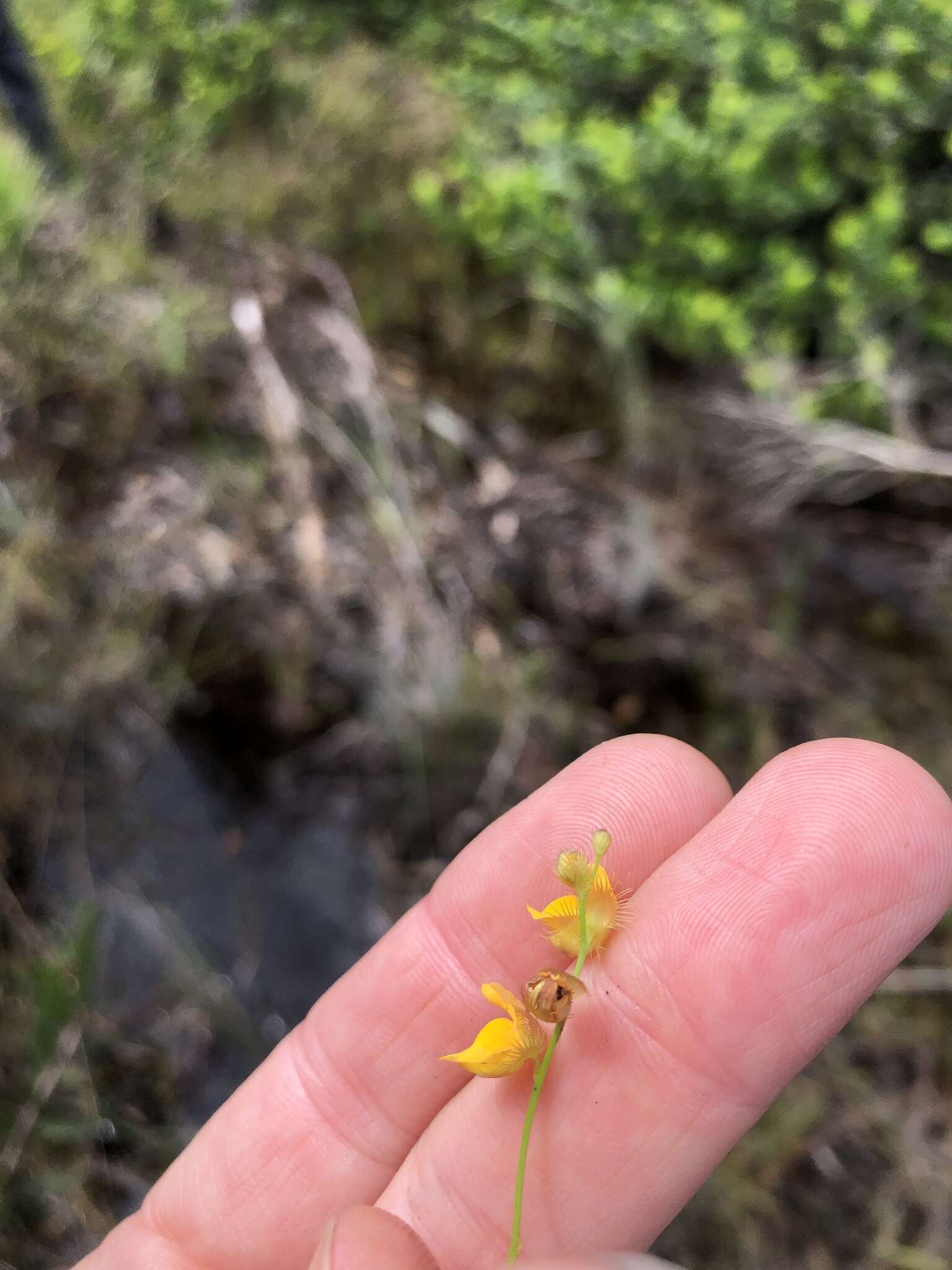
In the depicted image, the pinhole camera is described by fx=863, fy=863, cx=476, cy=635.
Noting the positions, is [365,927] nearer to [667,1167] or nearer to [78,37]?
[667,1167]

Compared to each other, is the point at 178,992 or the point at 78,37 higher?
the point at 78,37

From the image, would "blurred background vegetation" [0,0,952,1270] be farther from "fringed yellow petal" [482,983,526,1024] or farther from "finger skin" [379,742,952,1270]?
"fringed yellow petal" [482,983,526,1024]

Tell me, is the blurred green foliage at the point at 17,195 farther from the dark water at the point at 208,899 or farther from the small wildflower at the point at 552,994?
the small wildflower at the point at 552,994

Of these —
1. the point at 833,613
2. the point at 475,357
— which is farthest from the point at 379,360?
the point at 833,613

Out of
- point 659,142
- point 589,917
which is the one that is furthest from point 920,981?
point 659,142

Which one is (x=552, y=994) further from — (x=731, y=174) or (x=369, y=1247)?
(x=731, y=174)

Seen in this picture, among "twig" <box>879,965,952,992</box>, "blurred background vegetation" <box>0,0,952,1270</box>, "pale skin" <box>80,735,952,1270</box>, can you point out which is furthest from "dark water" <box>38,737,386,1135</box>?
"twig" <box>879,965,952,992</box>

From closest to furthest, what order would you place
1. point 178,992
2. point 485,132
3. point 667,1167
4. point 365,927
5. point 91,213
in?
point 667,1167 < point 178,992 < point 365,927 < point 91,213 < point 485,132
